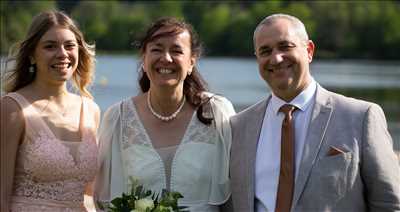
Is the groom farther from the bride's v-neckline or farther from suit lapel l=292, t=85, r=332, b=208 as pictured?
the bride's v-neckline

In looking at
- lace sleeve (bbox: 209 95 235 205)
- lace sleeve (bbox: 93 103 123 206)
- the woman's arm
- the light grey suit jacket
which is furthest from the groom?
the woman's arm

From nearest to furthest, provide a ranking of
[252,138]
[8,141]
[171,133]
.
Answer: [252,138] < [8,141] < [171,133]

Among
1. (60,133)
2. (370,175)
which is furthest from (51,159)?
(370,175)

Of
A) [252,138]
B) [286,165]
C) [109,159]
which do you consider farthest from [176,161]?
[286,165]

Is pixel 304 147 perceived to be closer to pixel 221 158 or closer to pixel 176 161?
pixel 221 158

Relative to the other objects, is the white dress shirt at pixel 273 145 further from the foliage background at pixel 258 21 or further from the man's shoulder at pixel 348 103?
the foliage background at pixel 258 21

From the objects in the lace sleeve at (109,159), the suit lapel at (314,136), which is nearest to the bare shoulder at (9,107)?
the lace sleeve at (109,159)

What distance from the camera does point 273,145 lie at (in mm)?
4078

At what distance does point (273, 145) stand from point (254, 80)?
129 feet

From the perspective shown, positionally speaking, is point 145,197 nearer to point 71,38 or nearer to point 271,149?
point 271,149

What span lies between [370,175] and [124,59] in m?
46.7

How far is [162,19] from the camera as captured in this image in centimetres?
445

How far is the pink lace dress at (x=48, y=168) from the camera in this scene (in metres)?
4.38

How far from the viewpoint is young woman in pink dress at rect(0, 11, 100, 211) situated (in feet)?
14.3
